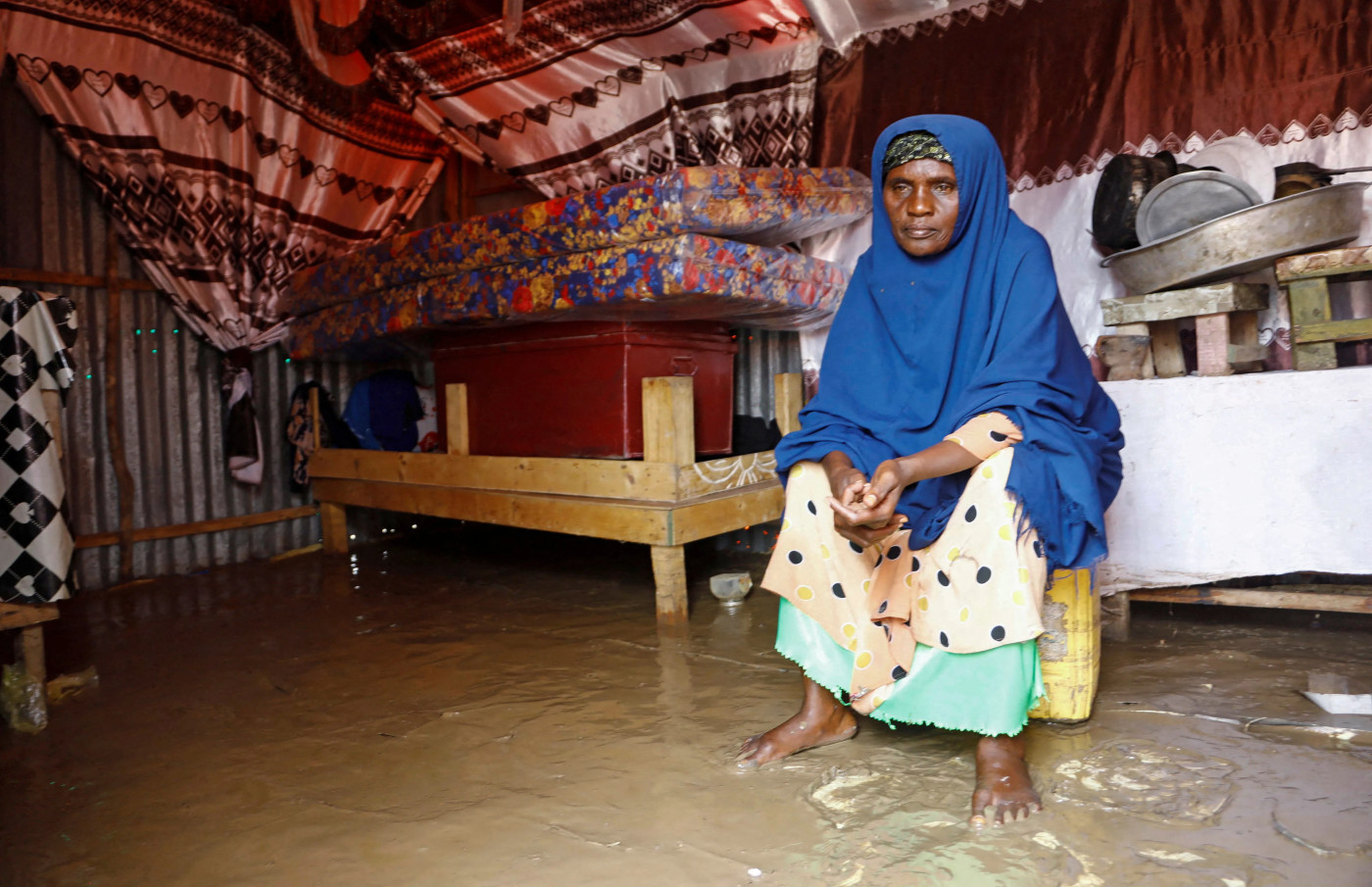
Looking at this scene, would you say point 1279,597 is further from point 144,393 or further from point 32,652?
point 144,393

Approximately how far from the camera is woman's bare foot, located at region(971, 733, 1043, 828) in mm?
1803

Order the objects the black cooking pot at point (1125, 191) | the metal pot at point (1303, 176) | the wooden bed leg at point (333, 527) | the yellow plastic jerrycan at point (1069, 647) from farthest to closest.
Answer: the wooden bed leg at point (333, 527) < the black cooking pot at point (1125, 191) < the metal pot at point (1303, 176) < the yellow plastic jerrycan at point (1069, 647)

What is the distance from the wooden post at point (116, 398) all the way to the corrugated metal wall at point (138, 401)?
3cm

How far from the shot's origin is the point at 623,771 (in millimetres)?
2143

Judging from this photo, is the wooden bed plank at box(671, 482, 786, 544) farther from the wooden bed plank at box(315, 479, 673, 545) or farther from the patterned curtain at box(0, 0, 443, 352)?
the patterned curtain at box(0, 0, 443, 352)

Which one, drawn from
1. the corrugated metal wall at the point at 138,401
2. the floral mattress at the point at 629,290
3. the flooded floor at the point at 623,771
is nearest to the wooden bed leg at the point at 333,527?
the corrugated metal wall at the point at 138,401

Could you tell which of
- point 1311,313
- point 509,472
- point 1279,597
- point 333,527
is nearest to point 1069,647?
point 1279,597

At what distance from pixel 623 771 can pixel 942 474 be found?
1.09m

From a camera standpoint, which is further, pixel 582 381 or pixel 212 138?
pixel 212 138

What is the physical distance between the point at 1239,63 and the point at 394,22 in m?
3.96

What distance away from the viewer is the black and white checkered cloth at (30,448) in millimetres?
2762

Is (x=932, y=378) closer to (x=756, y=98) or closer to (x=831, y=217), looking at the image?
(x=831, y=217)

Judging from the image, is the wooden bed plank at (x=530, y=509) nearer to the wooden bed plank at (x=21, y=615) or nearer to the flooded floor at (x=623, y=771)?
the flooded floor at (x=623, y=771)

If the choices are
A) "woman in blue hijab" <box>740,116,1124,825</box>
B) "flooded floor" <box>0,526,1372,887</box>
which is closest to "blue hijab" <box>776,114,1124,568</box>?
"woman in blue hijab" <box>740,116,1124,825</box>
